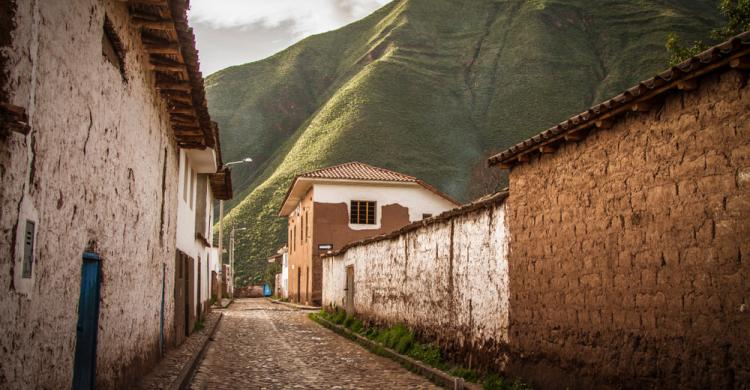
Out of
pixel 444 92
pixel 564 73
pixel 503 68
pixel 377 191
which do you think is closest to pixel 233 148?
pixel 444 92

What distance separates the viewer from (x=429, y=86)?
90375mm

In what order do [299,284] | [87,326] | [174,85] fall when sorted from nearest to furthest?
[87,326], [174,85], [299,284]

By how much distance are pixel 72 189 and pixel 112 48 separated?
2.20 m

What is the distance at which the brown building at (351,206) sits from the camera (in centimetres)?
3139

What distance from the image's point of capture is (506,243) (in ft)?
30.1

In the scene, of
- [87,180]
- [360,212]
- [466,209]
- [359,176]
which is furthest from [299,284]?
[87,180]

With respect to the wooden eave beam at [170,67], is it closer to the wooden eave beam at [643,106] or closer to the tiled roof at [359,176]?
the wooden eave beam at [643,106]

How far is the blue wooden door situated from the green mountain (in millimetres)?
51761

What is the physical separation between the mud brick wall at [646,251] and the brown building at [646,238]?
1 cm

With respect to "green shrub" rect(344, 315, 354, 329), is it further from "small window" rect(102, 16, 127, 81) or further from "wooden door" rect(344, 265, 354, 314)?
"small window" rect(102, 16, 127, 81)

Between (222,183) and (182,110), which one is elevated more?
(222,183)

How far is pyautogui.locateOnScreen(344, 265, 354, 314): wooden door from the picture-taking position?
1980 centimetres

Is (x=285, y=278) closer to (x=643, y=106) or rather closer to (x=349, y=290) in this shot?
(x=349, y=290)

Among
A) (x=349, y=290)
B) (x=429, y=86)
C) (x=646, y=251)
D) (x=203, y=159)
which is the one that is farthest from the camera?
(x=429, y=86)
